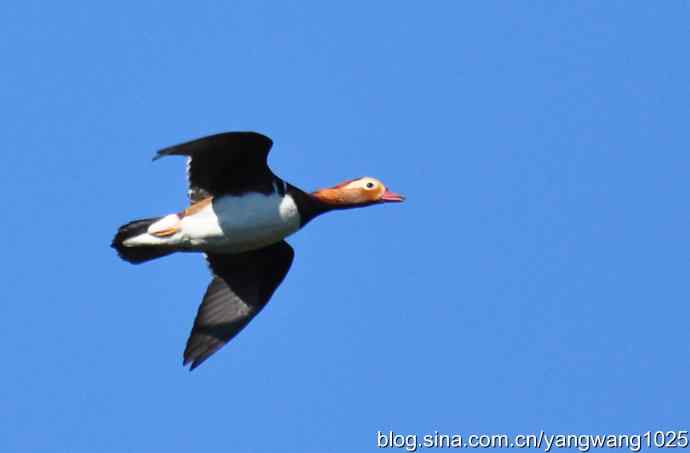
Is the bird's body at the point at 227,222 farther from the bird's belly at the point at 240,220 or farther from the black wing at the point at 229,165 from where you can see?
the black wing at the point at 229,165

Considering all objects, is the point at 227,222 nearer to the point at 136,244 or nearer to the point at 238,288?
the point at 136,244

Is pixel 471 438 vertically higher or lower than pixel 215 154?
lower

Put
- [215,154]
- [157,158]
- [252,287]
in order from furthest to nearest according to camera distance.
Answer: [252,287] < [215,154] < [157,158]

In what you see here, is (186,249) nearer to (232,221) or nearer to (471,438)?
(232,221)

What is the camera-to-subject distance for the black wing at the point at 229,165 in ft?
53.4

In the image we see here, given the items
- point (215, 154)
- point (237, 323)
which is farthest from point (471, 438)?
point (215, 154)

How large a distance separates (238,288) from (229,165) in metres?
1.64

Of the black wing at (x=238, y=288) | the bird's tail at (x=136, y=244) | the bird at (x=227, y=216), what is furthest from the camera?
the black wing at (x=238, y=288)

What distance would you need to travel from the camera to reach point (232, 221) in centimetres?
1691

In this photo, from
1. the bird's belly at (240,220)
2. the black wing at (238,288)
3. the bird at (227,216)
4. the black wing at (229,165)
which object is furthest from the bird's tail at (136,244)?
the black wing at (238,288)

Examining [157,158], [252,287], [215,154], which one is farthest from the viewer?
[252,287]

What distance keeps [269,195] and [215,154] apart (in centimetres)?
76

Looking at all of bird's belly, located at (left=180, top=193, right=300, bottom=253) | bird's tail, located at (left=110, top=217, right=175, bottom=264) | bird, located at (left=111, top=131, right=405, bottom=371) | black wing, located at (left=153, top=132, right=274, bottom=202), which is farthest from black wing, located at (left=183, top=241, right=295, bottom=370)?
black wing, located at (left=153, top=132, right=274, bottom=202)

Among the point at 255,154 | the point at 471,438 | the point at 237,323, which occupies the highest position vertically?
the point at 255,154
